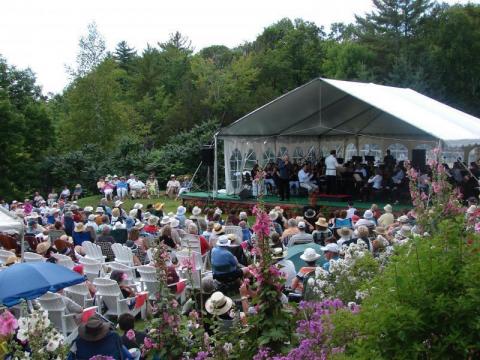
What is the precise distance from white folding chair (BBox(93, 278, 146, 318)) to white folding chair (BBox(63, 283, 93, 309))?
0.94 ft

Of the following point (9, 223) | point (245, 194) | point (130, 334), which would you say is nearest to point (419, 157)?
point (245, 194)

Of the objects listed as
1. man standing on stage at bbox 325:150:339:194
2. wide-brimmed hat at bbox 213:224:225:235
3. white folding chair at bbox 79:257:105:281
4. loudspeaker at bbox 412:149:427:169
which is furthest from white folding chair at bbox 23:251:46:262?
loudspeaker at bbox 412:149:427:169

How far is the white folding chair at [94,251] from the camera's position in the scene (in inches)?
408

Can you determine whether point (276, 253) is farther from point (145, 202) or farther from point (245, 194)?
point (145, 202)

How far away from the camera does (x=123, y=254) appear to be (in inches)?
391

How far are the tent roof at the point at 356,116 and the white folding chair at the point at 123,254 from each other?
8.44m

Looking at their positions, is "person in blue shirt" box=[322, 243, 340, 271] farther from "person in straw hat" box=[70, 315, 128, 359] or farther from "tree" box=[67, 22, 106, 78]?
"tree" box=[67, 22, 106, 78]

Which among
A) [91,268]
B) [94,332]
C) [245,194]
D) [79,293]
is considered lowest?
[79,293]

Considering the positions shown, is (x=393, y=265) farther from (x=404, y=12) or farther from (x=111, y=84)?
(x=404, y=12)

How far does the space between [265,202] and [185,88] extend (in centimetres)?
2957

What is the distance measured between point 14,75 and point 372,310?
33.7m

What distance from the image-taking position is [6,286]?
6.04m

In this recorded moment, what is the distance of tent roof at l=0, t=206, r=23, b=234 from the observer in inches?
306

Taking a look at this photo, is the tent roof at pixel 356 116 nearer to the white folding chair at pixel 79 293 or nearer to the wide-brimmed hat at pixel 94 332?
the white folding chair at pixel 79 293
